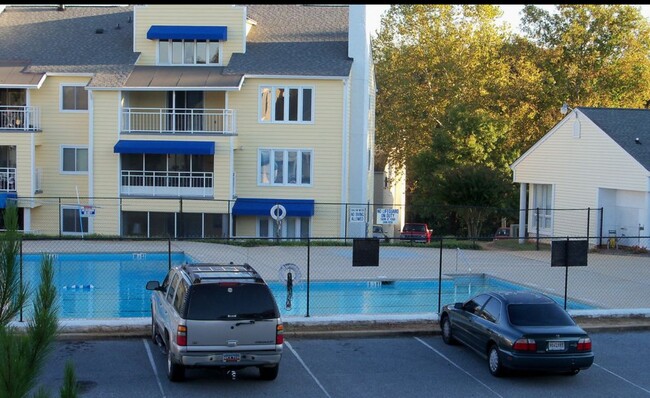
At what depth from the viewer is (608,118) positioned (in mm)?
35781

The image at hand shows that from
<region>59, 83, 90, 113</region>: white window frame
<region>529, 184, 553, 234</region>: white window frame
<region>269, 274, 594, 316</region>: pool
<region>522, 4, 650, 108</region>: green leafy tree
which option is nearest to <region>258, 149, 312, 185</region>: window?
<region>59, 83, 90, 113</region>: white window frame

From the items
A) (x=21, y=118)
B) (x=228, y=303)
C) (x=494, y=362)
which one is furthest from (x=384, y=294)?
(x=21, y=118)

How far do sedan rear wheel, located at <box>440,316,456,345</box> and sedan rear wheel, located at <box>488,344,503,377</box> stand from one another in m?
1.94

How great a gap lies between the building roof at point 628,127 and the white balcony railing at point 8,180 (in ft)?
80.6

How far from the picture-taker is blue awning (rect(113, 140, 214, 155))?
36.3m

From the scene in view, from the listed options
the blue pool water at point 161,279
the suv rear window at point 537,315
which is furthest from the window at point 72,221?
the suv rear window at point 537,315

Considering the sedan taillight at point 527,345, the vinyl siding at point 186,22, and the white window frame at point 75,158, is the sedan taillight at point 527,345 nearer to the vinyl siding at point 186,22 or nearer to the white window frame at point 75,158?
the vinyl siding at point 186,22

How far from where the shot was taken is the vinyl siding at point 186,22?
3844cm

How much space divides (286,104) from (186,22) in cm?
609

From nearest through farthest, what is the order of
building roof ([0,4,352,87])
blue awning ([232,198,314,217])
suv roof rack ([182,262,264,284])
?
suv roof rack ([182,262,264,284]) → blue awning ([232,198,314,217]) → building roof ([0,4,352,87])

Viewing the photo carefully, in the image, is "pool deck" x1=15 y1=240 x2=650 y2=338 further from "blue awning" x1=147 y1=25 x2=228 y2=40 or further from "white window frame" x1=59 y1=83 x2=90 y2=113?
"blue awning" x1=147 y1=25 x2=228 y2=40

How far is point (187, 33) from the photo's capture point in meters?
38.1

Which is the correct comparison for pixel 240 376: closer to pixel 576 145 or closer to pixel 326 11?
pixel 576 145

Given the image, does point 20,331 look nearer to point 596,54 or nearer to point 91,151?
point 91,151
